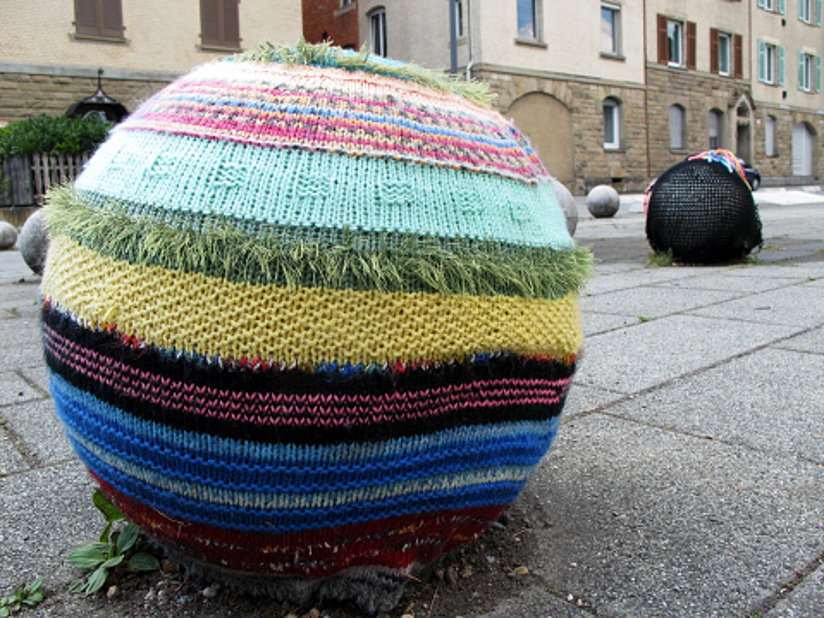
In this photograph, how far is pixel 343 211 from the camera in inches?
50.8

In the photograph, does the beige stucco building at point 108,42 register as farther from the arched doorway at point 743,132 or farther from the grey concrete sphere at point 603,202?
the arched doorway at point 743,132

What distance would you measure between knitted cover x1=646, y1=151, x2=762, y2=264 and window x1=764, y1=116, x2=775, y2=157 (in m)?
29.2

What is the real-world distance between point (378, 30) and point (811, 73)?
880 inches

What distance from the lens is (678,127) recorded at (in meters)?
28.2

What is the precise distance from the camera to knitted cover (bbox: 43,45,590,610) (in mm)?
1258

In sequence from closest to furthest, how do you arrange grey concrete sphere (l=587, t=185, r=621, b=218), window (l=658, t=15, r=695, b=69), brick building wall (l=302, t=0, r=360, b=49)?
grey concrete sphere (l=587, t=185, r=621, b=218)
brick building wall (l=302, t=0, r=360, b=49)
window (l=658, t=15, r=695, b=69)

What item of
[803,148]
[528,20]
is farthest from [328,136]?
[803,148]

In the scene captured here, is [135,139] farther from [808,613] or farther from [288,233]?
[808,613]

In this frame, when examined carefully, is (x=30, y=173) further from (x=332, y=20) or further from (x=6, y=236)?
(x=332, y=20)

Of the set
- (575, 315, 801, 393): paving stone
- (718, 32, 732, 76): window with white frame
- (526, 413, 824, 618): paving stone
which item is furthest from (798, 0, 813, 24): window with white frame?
(526, 413, 824, 618): paving stone

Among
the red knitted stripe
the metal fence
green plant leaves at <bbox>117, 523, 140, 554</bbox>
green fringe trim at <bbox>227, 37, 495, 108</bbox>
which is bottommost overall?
green plant leaves at <bbox>117, 523, 140, 554</bbox>

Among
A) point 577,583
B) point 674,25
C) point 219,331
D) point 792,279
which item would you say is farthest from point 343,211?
point 674,25

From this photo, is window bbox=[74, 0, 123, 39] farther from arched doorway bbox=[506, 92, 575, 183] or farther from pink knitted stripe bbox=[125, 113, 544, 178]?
pink knitted stripe bbox=[125, 113, 544, 178]

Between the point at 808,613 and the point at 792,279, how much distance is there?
5.03 metres
